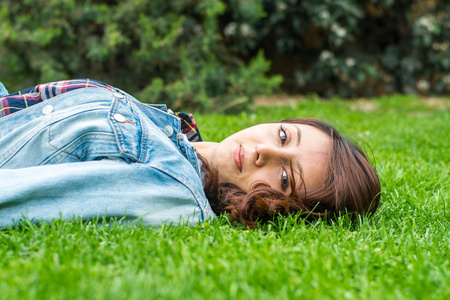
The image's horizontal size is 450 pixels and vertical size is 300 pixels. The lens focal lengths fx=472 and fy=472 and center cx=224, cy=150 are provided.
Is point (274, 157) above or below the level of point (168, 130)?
below

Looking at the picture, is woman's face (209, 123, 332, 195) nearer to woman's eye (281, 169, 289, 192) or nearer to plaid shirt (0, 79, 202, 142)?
woman's eye (281, 169, 289, 192)

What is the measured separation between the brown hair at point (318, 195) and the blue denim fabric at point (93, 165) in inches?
5.4

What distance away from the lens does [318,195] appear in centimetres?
219

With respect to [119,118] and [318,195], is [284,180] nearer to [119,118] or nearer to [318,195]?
[318,195]

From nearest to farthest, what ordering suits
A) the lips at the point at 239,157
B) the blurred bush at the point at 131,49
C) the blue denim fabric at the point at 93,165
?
the blue denim fabric at the point at 93,165 < the lips at the point at 239,157 < the blurred bush at the point at 131,49

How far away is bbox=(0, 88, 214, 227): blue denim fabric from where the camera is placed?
1825 mm

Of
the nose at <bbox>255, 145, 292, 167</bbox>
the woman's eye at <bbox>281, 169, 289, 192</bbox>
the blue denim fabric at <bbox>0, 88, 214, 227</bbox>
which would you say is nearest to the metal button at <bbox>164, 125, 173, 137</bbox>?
the blue denim fabric at <bbox>0, 88, 214, 227</bbox>

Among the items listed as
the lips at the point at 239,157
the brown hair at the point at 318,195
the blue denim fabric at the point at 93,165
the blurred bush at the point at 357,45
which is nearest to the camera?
the blue denim fabric at the point at 93,165

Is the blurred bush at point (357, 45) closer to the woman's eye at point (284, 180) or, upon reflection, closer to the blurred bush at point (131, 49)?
the blurred bush at point (131, 49)

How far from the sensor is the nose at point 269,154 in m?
2.17

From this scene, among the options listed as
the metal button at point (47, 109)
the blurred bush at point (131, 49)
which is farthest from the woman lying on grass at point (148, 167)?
the blurred bush at point (131, 49)

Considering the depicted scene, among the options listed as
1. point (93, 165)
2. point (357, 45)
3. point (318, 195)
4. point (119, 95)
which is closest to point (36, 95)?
point (119, 95)

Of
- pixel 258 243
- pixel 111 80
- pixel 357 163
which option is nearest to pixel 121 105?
pixel 258 243

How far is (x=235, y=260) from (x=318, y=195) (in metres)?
0.78
